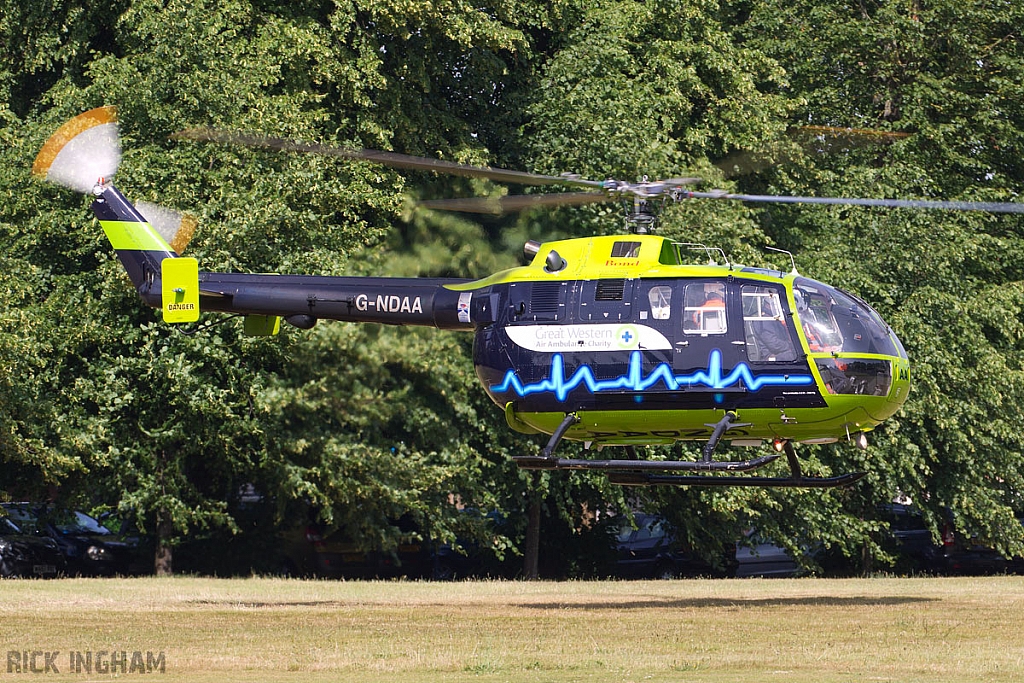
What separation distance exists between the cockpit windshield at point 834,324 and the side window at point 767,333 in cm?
22

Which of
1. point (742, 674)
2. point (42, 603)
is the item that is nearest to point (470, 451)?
point (42, 603)

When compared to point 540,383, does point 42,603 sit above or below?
below

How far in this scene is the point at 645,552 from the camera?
3012 centimetres

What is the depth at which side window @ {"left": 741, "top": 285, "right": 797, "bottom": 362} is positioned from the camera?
1513 cm

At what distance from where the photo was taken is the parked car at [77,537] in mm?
26391

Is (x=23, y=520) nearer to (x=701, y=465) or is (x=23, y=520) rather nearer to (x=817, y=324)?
(x=701, y=465)

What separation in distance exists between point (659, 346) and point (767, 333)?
1.21 m

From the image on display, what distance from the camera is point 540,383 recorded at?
15.8 m

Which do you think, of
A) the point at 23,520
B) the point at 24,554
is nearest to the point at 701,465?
the point at 24,554

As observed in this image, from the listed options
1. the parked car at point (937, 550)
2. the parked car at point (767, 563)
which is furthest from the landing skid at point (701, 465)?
the parked car at point (937, 550)

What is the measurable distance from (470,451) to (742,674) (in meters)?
13.4

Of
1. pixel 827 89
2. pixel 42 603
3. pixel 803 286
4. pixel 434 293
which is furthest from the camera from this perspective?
pixel 827 89

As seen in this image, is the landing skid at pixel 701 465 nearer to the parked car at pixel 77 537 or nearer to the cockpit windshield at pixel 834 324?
the cockpit windshield at pixel 834 324

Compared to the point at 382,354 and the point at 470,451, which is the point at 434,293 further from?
the point at 470,451
